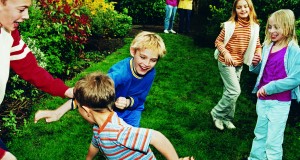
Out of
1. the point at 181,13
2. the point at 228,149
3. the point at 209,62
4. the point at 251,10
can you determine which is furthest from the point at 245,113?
the point at 181,13

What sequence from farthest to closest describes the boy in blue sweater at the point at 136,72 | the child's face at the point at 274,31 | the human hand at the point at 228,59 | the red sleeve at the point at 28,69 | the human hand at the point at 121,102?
the human hand at the point at 228,59
the child's face at the point at 274,31
the boy in blue sweater at the point at 136,72
the human hand at the point at 121,102
the red sleeve at the point at 28,69

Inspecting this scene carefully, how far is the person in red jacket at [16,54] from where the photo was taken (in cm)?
258

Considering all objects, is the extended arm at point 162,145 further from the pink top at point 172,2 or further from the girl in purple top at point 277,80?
the pink top at point 172,2

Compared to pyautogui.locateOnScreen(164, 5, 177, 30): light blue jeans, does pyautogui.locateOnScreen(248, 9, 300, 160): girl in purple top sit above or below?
above

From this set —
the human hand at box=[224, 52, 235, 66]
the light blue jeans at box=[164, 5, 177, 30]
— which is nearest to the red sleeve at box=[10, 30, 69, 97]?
the human hand at box=[224, 52, 235, 66]

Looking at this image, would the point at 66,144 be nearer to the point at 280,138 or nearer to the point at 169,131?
the point at 169,131

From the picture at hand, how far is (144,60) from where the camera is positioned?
329cm

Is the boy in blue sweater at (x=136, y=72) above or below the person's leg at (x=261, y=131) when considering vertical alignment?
above

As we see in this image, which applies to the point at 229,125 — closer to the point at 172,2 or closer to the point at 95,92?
the point at 95,92

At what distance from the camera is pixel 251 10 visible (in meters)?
5.04

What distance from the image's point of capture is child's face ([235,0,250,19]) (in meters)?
4.96

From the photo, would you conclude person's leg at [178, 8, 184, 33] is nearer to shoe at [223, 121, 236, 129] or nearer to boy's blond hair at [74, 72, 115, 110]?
shoe at [223, 121, 236, 129]

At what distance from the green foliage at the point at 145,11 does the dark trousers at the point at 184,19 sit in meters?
2.53

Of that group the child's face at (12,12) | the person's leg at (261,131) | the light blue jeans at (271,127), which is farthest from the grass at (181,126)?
the child's face at (12,12)
